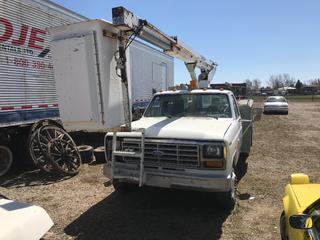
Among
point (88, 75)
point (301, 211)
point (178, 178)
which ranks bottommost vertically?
point (178, 178)

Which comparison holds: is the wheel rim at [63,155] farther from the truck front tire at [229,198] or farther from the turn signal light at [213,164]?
the turn signal light at [213,164]

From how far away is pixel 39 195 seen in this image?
672cm

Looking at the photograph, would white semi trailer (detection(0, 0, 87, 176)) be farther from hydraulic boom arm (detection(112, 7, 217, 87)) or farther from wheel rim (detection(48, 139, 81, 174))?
hydraulic boom arm (detection(112, 7, 217, 87))

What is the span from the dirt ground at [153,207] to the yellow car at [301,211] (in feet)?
3.66

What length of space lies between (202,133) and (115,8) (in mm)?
2407

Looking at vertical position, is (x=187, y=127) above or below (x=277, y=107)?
above

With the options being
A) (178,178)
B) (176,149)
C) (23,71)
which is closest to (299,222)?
A: (178,178)

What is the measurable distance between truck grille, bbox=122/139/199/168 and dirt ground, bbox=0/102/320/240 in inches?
34.9

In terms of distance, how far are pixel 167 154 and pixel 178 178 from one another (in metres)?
0.40

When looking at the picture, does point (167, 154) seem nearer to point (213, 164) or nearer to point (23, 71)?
point (213, 164)

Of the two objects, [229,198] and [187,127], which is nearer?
[229,198]

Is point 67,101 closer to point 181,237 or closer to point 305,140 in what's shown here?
point 181,237

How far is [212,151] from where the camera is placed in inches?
193

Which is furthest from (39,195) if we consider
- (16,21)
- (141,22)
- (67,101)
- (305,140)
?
(305,140)
